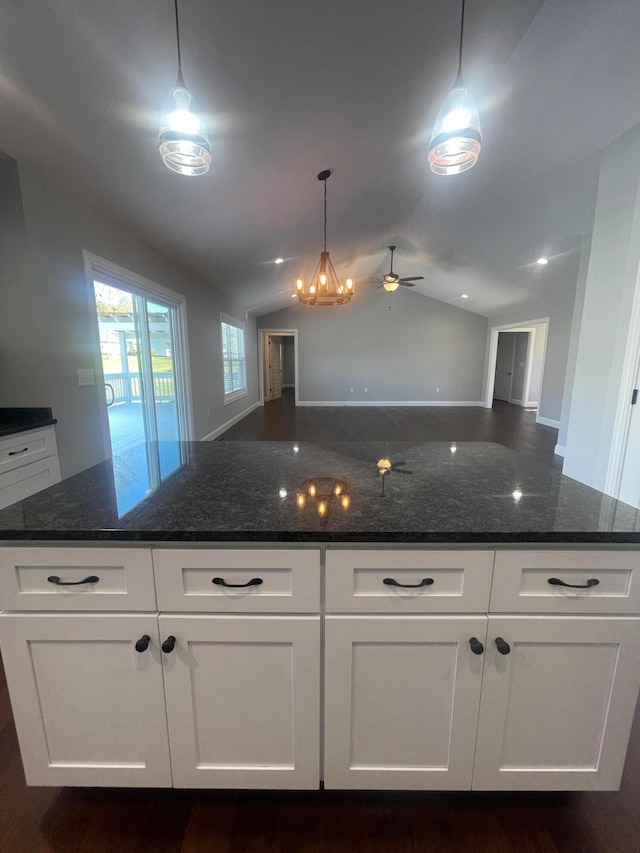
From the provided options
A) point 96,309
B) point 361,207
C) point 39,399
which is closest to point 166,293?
point 96,309

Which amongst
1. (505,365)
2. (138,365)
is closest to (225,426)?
(138,365)

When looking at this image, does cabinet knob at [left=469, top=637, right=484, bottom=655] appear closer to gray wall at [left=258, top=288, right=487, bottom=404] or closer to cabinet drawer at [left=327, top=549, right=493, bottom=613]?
cabinet drawer at [left=327, top=549, right=493, bottom=613]

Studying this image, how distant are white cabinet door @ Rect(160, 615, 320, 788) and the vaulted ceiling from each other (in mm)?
2241

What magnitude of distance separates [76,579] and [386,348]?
29.4 ft

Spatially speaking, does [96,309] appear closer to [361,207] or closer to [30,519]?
[30,519]

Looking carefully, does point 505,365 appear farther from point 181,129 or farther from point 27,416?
point 27,416

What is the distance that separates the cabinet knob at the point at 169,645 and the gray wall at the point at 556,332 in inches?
268

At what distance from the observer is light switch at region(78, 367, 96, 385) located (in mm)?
2439

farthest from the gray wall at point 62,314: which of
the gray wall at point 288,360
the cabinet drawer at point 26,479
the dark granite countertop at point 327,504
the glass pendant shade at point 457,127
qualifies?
the gray wall at point 288,360

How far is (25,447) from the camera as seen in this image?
199cm

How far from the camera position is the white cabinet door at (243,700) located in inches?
35.8

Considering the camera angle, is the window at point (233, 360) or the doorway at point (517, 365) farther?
the doorway at point (517, 365)

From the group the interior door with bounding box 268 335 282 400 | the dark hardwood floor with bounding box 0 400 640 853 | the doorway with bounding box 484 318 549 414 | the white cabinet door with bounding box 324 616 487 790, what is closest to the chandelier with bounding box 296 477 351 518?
the white cabinet door with bounding box 324 616 487 790

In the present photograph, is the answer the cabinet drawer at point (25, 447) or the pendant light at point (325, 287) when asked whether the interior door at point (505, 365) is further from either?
the cabinet drawer at point (25, 447)
